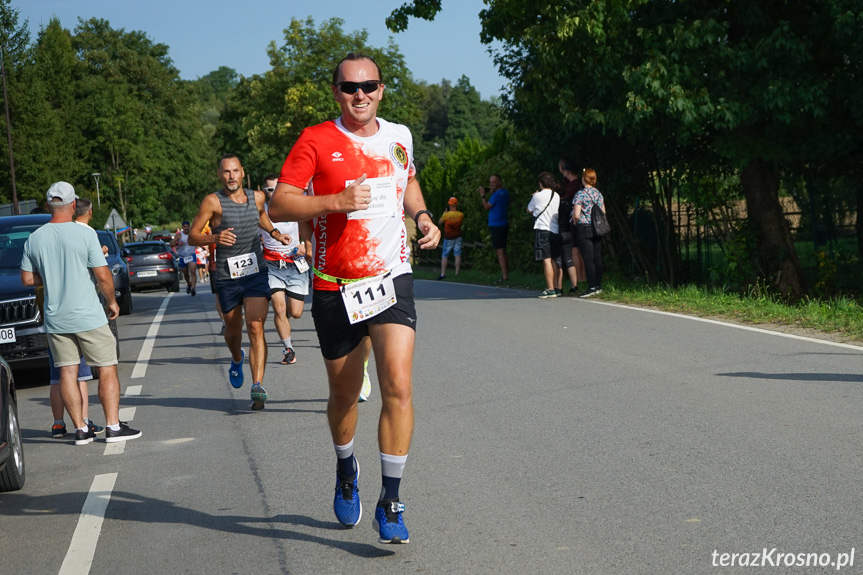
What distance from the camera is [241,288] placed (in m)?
9.12

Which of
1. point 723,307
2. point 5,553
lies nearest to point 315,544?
point 5,553

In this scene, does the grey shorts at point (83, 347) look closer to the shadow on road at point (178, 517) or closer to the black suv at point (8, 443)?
the black suv at point (8, 443)

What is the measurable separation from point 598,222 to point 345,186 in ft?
39.5

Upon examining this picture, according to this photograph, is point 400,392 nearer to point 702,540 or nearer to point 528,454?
point 702,540

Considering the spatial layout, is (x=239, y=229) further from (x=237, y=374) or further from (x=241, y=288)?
(x=237, y=374)

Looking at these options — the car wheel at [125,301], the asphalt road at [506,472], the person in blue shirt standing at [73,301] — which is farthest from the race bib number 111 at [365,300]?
the car wheel at [125,301]

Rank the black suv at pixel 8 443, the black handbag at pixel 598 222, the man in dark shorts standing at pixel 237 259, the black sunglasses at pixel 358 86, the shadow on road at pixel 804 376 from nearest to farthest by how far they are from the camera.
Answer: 1. the black sunglasses at pixel 358 86
2. the black suv at pixel 8 443
3. the shadow on road at pixel 804 376
4. the man in dark shorts standing at pixel 237 259
5. the black handbag at pixel 598 222

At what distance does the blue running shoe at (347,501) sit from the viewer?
510cm

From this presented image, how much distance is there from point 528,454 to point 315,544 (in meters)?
1.87

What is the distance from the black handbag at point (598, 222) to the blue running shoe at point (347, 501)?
11.9m

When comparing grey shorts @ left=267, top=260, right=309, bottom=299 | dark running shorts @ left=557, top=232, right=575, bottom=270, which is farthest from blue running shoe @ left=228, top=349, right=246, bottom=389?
dark running shorts @ left=557, top=232, right=575, bottom=270

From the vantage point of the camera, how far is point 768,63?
604 inches

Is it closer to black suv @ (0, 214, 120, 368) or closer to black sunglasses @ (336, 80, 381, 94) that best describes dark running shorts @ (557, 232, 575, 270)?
black suv @ (0, 214, 120, 368)

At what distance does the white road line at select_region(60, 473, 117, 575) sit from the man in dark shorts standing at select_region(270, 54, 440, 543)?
1.19m
